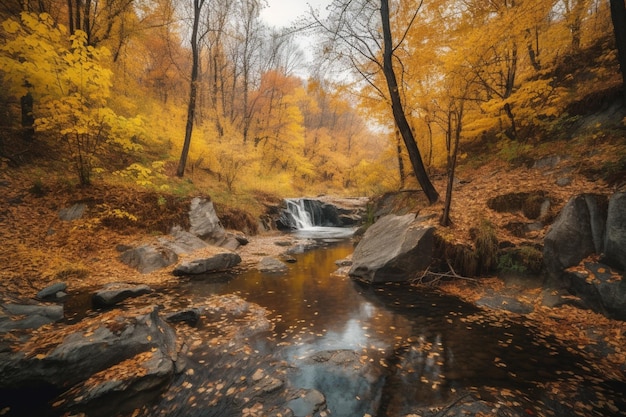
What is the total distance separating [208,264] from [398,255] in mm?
5500

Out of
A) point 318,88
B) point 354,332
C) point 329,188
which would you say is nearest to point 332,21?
point 318,88

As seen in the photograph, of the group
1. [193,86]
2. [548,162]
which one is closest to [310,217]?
[193,86]

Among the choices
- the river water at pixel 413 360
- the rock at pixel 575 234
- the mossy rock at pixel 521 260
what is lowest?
the river water at pixel 413 360

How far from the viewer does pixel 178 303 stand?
5805 mm

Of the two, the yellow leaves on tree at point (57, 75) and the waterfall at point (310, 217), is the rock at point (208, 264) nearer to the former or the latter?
the yellow leaves on tree at point (57, 75)

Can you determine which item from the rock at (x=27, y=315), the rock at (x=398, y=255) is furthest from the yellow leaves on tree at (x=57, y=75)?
the rock at (x=398, y=255)

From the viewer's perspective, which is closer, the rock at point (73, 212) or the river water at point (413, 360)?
the river water at point (413, 360)

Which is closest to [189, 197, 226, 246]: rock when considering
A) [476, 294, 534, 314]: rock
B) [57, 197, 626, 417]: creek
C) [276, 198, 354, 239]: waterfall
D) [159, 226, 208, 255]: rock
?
[159, 226, 208, 255]: rock

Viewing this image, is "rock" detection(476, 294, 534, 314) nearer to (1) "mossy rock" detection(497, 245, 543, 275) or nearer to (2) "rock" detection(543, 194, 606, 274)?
(1) "mossy rock" detection(497, 245, 543, 275)

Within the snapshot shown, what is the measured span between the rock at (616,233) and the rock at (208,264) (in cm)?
869

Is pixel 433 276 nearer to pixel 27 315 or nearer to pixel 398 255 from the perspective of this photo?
pixel 398 255

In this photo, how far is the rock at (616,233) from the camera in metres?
4.28

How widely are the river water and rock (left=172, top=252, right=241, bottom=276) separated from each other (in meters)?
1.35

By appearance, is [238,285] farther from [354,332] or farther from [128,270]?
[354,332]
